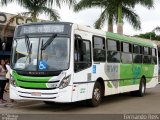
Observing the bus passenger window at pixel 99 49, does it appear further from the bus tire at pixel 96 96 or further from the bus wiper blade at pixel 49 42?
the bus wiper blade at pixel 49 42

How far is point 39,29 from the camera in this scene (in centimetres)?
1302

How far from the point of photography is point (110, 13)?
98.3 ft

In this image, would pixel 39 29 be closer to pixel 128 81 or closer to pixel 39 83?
pixel 39 83

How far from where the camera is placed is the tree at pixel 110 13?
29770 millimetres

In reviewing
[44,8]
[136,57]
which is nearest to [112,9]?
[44,8]

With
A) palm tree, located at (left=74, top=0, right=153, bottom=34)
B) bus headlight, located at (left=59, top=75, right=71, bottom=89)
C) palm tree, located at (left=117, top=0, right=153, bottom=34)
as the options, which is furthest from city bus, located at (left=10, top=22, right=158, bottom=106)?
palm tree, located at (left=74, top=0, right=153, bottom=34)

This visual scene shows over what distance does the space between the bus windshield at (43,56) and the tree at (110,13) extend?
684 inches

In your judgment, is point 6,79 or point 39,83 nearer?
point 39,83

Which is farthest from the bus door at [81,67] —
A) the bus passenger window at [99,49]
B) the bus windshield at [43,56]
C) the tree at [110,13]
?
the tree at [110,13]

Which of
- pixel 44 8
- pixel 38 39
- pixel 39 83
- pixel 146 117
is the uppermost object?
pixel 44 8

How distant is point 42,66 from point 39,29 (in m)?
1.35

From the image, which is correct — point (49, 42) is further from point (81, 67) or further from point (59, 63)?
point (81, 67)

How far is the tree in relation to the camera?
29770 mm

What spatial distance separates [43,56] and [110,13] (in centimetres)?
1810
